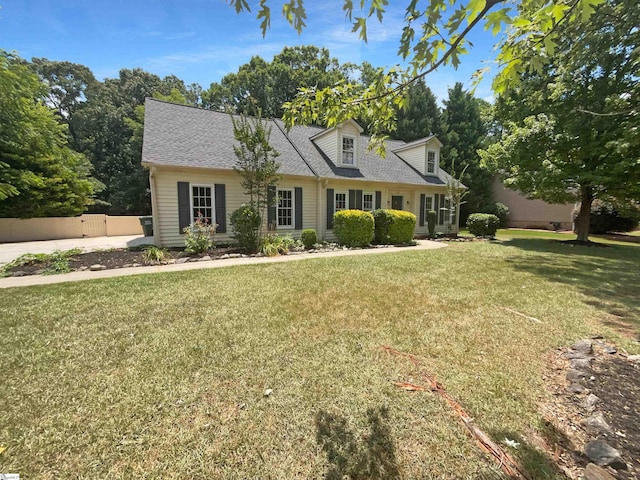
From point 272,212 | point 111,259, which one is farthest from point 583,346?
point 111,259

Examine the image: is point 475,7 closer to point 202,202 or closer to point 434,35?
point 434,35

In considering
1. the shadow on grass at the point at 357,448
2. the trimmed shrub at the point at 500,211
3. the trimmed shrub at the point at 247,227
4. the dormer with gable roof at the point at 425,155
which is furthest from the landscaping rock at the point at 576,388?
the trimmed shrub at the point at 500,211

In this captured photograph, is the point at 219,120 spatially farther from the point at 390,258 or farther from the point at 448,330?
the point at 448,330

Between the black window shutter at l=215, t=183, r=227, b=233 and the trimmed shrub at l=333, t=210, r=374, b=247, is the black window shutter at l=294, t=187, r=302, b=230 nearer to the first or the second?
A: the trimmed shrub at l=333, t=210, r=374, b=247

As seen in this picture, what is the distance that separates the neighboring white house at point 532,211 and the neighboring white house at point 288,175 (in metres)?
10.0

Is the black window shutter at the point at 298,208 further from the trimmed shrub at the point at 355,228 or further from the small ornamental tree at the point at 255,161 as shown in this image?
the small ornamental tree at the point at 255,161

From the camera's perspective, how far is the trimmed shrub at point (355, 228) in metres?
10.6

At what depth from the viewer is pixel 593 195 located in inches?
480

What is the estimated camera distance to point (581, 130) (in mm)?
10227

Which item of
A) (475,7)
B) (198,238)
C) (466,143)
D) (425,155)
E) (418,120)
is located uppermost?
(418,120)

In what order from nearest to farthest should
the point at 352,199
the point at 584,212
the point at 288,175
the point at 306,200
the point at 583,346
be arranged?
the point at 583,346 < the point at 288,175 < the point at 306,200 < the point at 584,212 < the point at 352,199

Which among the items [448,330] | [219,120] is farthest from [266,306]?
[219,120]

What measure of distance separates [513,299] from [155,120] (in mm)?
12837

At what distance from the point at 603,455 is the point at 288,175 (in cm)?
1055
